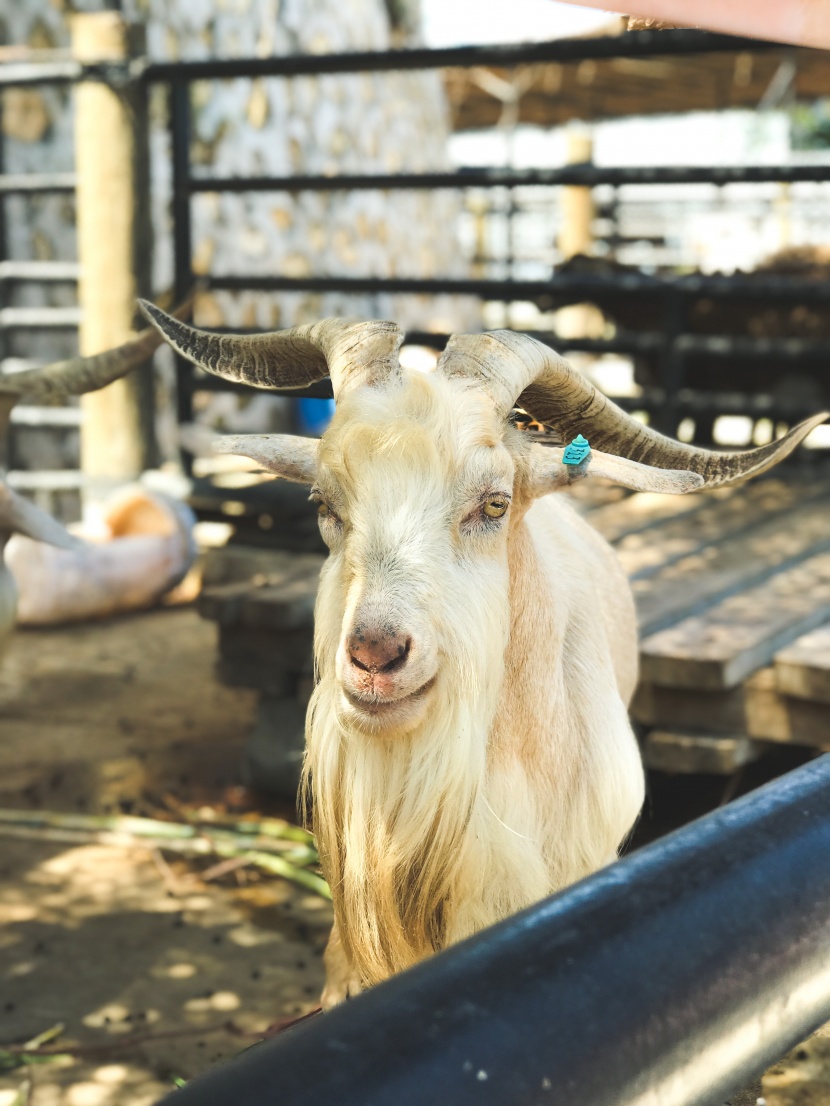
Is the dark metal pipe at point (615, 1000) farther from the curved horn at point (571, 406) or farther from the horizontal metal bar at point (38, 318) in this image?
the horizontal metal bar at point (38, 318)

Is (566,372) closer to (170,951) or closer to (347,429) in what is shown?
(347,429)

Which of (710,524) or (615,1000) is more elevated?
(615,1000)

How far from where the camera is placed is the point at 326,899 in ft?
12.8

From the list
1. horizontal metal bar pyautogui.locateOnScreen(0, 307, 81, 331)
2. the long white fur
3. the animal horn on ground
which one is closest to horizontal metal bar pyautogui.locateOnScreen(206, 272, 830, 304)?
horizontal metal bar pyautogui.locateOnScreen(0, 307, 81, 331)

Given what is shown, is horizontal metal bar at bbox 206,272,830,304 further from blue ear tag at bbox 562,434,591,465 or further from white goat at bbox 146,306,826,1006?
blue ear tag at bbox 562,434,591,465

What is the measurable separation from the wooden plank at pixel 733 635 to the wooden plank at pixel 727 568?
45mm

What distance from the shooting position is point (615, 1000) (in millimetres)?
607

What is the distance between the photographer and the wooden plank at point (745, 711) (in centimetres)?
357

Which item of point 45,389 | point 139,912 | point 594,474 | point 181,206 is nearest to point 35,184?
point 181,206

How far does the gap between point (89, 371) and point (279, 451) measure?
0.95 metres

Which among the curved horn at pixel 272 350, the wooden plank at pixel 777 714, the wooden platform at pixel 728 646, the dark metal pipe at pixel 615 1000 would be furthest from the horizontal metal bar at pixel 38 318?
the dark metal pipe at pixel 615 1000

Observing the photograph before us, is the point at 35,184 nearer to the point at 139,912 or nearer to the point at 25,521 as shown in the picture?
the point at 25,521

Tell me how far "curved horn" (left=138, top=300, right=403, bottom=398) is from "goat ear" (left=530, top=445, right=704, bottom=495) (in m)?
0.40

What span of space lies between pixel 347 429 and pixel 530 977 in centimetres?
159
